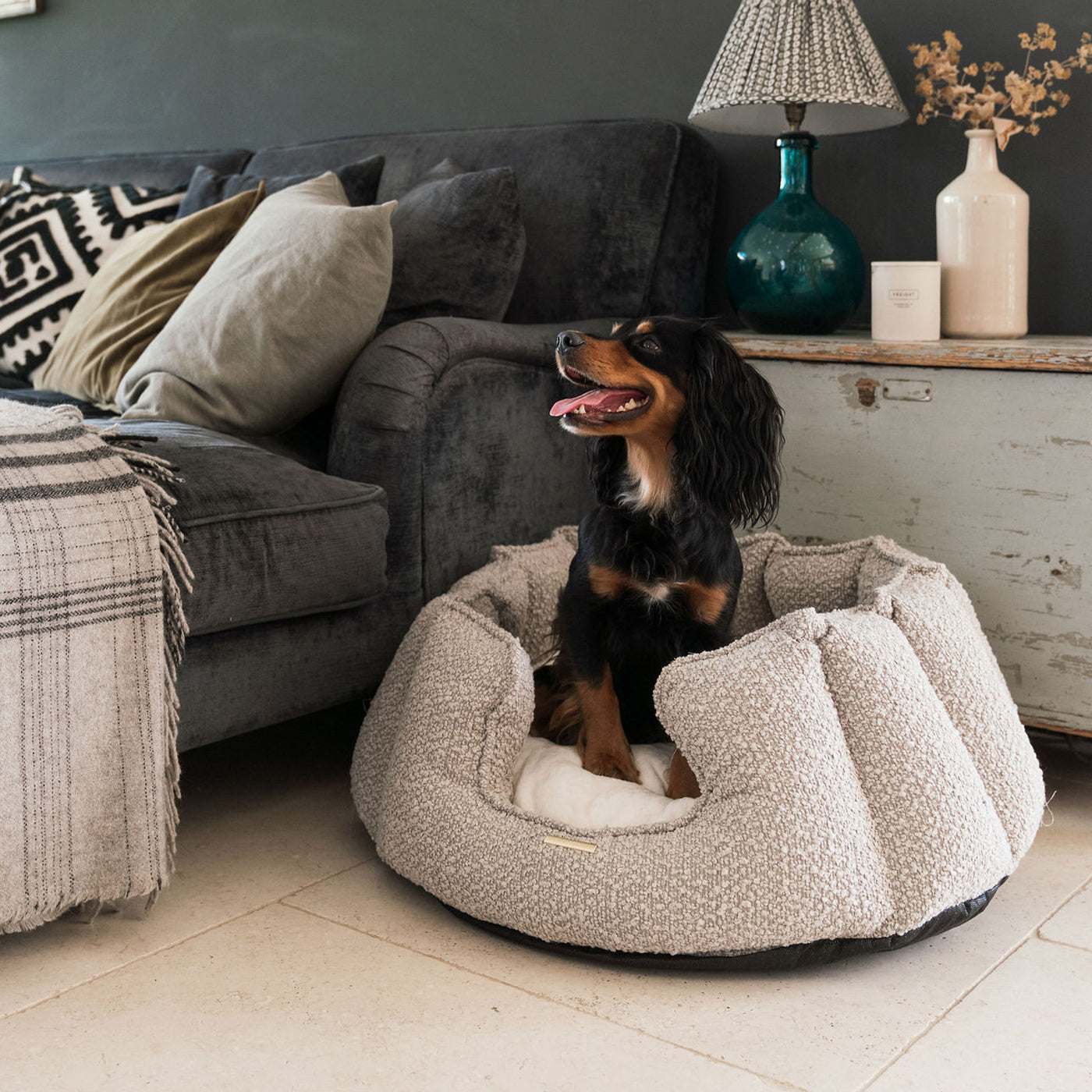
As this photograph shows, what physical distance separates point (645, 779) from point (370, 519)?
54 centimetres

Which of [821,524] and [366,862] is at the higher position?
[821,524]

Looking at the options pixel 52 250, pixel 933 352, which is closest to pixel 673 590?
pixel 933 352

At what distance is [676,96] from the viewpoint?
101 inches

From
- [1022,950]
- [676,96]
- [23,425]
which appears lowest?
[1022,950]

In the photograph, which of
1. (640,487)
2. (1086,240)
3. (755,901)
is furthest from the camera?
(1086,240)

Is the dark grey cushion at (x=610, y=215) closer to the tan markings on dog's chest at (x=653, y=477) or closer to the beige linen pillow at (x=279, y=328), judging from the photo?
the beige linen pillow at (x=279, y=328)

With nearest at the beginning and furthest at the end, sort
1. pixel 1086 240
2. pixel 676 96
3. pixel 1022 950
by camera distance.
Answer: pixel 1022 950, pixel 1086 240, pixel 676 96

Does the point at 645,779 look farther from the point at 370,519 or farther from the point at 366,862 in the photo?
the point at 370,519

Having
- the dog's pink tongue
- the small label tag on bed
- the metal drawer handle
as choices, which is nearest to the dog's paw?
the small label tag on bed

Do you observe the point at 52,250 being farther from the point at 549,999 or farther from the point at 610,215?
the point at 549,999

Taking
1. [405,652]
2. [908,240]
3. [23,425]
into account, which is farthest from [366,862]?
[908,240]

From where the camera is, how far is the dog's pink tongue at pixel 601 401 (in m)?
1.62

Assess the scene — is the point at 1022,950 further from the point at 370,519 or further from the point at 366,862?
the point at 370,519

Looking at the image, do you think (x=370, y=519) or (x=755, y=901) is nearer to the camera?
(x=755, y=901)
